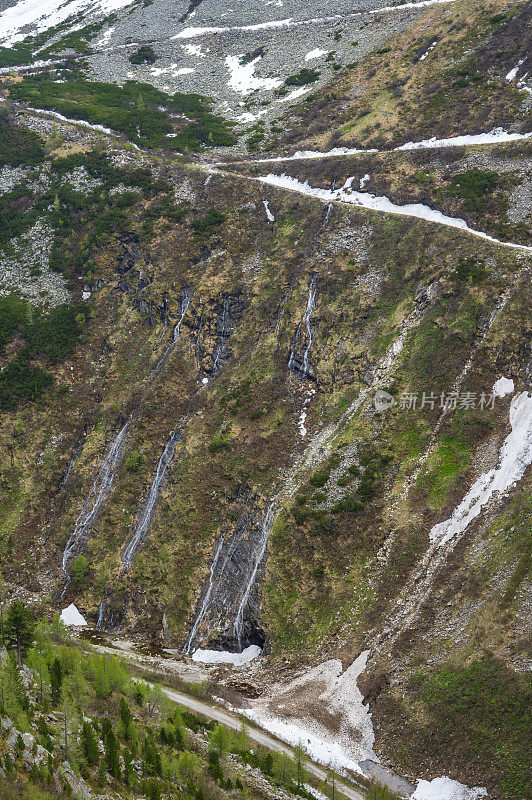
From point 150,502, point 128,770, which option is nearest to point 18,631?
point 128,770

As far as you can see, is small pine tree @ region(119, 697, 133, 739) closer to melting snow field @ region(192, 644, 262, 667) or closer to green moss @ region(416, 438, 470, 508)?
melting snow field @ region(192, 644, 262, 667)

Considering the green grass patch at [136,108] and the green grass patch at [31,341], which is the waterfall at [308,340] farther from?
the green grass patch at [136,108]

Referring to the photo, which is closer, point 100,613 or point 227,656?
point 227,656

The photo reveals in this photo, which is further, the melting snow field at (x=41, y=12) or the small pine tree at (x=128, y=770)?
the melting snow field at (x=41, y=12)

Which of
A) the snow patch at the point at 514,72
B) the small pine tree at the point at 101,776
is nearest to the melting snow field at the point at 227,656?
the small pine tree at the point at 101,776

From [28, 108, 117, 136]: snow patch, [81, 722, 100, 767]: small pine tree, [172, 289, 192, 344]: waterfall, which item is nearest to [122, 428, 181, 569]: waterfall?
[172, 289, 192, 344]: waterfall

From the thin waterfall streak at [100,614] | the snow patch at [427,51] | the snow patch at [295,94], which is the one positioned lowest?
the thin waterfall streak at [100,614]

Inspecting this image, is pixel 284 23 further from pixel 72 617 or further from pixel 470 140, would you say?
pixel 72 617
